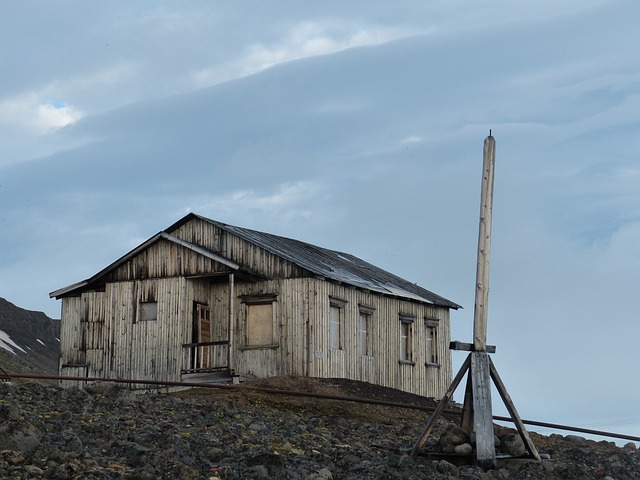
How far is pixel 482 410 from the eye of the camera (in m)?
15.7

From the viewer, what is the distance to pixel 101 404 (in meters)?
17.5

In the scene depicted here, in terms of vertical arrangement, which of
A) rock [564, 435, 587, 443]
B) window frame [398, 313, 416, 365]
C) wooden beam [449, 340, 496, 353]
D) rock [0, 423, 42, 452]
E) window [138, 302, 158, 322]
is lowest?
rock [564, 435, 587, 443]

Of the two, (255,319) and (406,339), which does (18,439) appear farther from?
(406,339)

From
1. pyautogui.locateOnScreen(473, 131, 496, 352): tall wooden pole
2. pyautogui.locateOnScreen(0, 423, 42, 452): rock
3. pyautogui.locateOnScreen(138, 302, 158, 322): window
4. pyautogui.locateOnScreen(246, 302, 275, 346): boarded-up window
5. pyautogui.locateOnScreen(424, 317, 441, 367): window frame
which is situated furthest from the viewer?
pyautogui.locateOnScreen(424, 317, 441, 367): window frame

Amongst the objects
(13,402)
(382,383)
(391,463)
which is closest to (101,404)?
(13,402)

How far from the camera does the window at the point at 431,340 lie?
36.7 m

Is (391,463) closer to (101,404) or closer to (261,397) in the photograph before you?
(101,404)

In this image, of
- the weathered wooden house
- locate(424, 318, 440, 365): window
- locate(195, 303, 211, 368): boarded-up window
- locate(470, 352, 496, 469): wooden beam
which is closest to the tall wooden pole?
locate(470, 352, 496, 469): wooden beam

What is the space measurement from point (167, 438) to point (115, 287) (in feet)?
62.8

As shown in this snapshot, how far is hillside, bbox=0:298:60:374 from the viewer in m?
63.3

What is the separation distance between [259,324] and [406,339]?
6.85 meters

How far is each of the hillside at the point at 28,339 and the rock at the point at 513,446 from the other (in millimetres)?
45126

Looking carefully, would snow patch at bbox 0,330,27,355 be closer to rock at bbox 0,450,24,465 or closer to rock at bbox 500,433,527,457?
rock at bbox 500,433,527,457

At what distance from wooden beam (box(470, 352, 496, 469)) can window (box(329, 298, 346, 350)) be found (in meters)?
15.0
